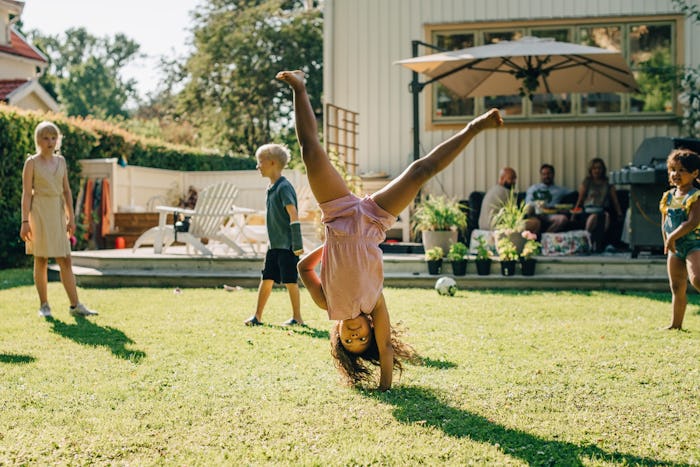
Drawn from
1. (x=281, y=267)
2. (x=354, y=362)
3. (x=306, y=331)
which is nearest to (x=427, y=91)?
(x=281, y=267)

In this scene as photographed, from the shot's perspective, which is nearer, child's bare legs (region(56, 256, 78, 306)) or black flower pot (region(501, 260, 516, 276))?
child's bare legs (region(56, 256, 78, 306))

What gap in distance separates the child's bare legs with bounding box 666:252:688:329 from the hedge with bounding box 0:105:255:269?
31.5 feet

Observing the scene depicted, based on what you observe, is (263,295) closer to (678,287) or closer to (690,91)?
(678,287)

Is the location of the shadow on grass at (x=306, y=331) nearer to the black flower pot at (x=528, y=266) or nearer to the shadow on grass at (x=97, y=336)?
the shadow on grass at (x=97, y=336)

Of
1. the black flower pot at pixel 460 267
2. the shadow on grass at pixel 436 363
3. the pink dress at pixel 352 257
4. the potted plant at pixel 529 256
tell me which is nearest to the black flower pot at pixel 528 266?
the potted plant at pixel 529 256

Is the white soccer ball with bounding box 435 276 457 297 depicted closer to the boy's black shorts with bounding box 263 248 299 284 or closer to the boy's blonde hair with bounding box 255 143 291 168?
the boy's black shorts with bounding box 263 248 299 284

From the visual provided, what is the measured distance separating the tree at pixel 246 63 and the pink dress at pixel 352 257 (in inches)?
973

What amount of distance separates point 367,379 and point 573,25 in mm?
8796

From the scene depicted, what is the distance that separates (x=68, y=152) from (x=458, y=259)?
8.84 meters

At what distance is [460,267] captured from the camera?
827cm

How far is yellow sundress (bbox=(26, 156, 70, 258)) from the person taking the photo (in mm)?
6051

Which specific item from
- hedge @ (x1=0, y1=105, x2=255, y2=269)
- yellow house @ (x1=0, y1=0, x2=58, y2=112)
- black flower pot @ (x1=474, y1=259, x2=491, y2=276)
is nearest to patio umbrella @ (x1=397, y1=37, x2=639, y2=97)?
black flower pot @ (x1=474, y1=259, x2=491, y2=276)

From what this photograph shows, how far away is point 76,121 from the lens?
14438mm

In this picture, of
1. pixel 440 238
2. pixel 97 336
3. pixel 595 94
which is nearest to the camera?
pixel 97 336
